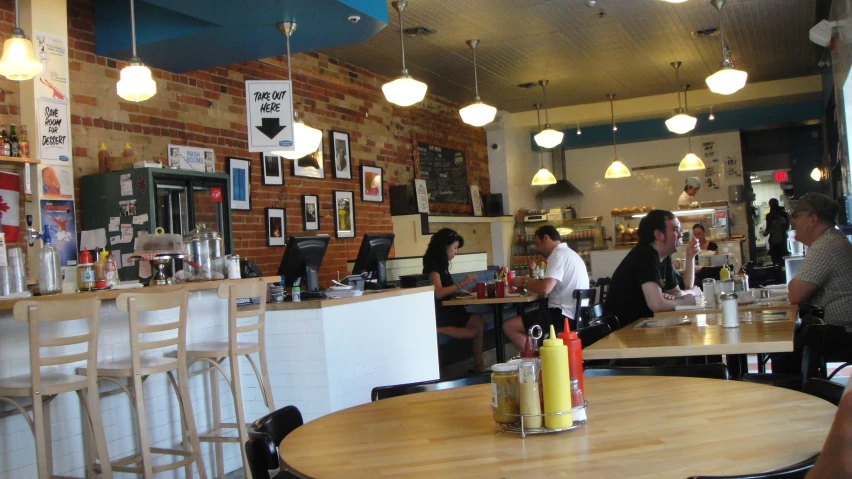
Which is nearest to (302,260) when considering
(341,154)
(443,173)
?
(341,154)

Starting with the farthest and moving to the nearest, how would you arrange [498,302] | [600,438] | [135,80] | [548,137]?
[548,137]
[498,302]
[135,80]
[600,438]


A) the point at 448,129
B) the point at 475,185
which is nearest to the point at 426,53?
the point at 448,129

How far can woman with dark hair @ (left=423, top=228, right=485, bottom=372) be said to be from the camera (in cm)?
751

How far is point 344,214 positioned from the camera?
8797mm

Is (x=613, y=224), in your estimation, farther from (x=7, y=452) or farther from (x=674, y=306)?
(x=7, y=452)

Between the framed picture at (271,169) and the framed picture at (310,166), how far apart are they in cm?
25

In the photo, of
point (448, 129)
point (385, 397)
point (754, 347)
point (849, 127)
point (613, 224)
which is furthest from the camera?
point (613, 224)

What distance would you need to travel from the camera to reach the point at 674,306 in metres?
4.72

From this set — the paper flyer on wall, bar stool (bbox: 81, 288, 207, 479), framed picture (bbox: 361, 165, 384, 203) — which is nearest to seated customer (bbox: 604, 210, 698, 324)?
bar stool (bbox: 81, 288, 207, 479)

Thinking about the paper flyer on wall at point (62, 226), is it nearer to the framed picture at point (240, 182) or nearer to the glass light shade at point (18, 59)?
the glass light shade at point (18, 59)

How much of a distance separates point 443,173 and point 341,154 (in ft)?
8.65

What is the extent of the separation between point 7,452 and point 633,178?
461 inches

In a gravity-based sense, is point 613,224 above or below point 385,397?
above

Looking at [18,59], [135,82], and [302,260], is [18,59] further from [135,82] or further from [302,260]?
[302,260]
